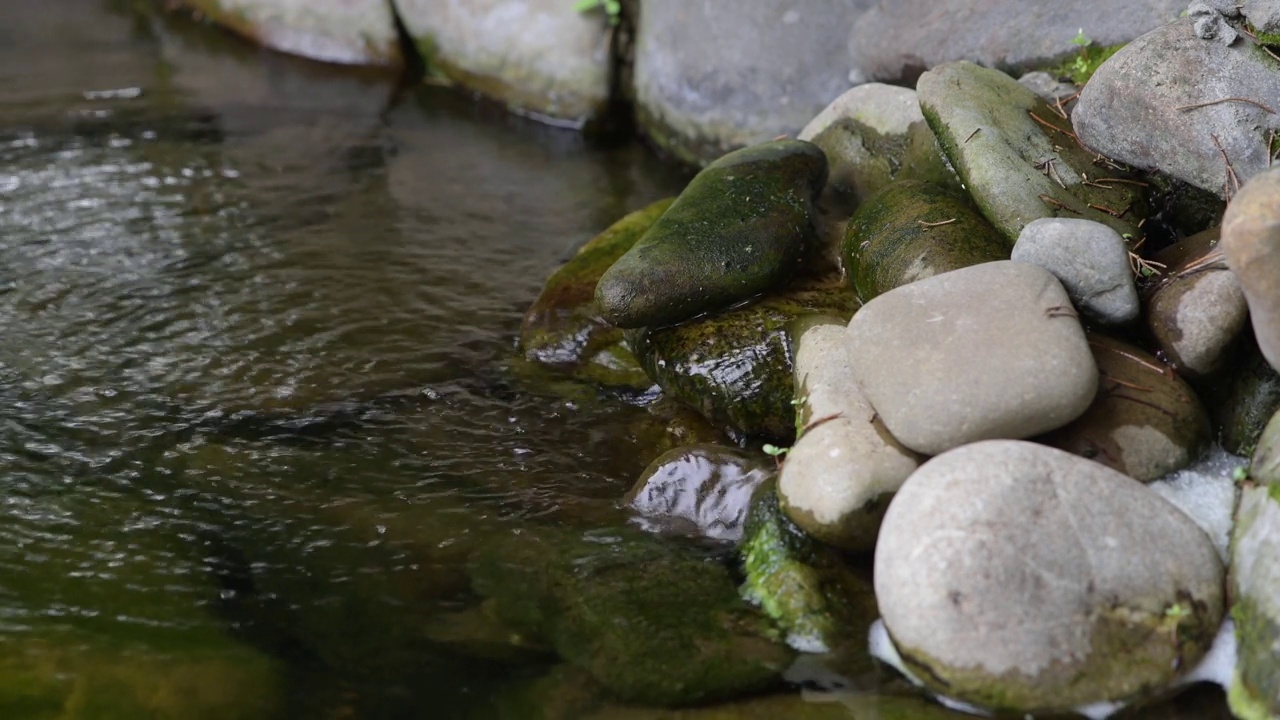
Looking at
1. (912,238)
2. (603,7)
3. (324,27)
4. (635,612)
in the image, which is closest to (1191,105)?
(912,238)

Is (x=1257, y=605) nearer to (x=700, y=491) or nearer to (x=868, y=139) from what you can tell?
(x=700, y=491)

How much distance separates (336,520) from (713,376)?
5.71 feet

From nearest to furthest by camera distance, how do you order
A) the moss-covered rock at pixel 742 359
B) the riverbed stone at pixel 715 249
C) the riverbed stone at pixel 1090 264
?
the riverbed stone at pixel 1090 264
the moss-covered rock at pixel 742 359
the riverbed stone at pixel 715 249

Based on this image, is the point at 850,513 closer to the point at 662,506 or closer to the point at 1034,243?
the point at 662,506

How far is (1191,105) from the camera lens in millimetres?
4598

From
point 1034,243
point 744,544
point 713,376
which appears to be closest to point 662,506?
point 744,544

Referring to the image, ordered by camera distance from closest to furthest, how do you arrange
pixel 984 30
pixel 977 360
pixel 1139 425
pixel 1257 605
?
1. pixel 1257 605
2. pixel 977 360
3. pixel 1139 425
4. pixel 984 30

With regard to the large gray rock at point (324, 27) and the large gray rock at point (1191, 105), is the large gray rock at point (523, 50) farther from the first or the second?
the large gray rock at point (1191, 105)

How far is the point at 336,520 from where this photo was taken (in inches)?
184

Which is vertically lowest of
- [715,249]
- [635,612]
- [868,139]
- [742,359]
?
[635,612]

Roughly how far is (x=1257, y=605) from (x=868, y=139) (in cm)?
338

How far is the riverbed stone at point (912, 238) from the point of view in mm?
4863

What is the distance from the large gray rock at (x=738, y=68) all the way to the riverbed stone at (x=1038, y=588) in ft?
15.6

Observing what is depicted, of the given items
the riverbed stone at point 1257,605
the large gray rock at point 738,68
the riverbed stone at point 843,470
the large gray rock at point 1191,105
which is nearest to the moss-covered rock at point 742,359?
the riverbed stone at point 843,470
